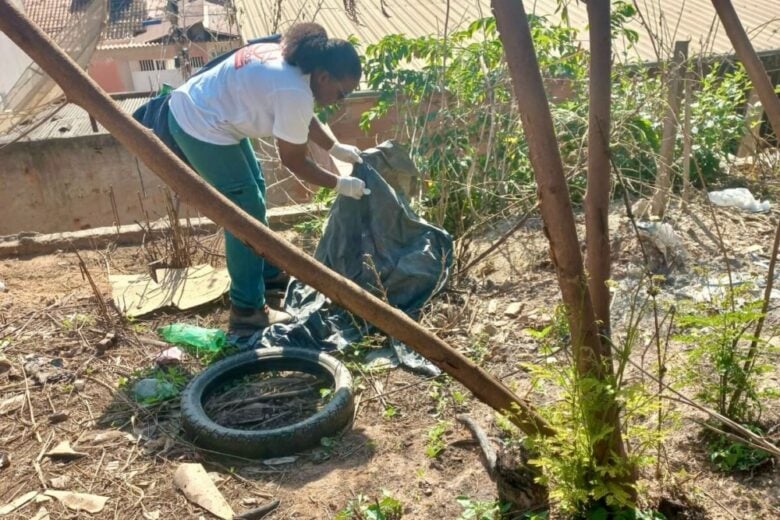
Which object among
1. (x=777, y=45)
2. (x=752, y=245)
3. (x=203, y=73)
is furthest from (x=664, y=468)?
(x=777, y=45)

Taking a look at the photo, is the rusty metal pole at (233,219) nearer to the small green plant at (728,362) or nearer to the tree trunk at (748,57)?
the small green plant at (728,362)

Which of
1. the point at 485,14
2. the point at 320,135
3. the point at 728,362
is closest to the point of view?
the point at 728,362

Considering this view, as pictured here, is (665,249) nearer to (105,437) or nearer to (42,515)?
(105,437)

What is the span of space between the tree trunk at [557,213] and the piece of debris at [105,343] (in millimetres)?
3030

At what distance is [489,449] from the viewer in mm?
2998

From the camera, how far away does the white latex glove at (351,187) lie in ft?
14.2

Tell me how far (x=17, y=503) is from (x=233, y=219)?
1768 mm

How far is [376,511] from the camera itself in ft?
8.98

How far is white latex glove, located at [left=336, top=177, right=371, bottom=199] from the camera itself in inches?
170

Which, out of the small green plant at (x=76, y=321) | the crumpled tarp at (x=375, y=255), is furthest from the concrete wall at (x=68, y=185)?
the crumpled tarp at (x=375, y=255)

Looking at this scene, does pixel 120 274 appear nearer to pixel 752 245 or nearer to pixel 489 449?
pixel 489 449

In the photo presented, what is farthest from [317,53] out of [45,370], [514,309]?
[45,370]

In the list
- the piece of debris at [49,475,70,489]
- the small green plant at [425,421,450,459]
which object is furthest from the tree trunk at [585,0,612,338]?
the piece of debris at [49,475,70,489]

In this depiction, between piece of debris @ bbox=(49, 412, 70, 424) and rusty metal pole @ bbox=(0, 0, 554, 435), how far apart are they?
77.4 inches
